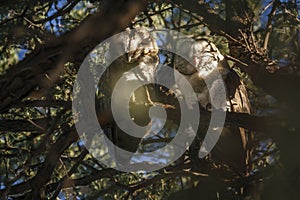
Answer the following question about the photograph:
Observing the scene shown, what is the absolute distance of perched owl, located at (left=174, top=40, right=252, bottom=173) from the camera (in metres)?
2.95

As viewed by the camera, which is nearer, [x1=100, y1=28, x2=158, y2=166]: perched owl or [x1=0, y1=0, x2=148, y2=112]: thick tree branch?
[x1=0, y1=0, x2=148, y2=112]: thick tree branch

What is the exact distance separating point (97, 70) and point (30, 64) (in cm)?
100

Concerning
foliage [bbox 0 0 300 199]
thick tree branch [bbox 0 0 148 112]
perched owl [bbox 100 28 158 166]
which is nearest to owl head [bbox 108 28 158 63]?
perched owl [bbox 100 28 158 166]

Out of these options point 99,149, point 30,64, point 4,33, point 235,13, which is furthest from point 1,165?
point 30,64

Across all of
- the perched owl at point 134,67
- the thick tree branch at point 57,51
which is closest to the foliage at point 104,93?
the thick tree branch at point 57,51

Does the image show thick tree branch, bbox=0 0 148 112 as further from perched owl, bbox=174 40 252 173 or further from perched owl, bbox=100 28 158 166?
perched owl, bbox=174 40 252 173

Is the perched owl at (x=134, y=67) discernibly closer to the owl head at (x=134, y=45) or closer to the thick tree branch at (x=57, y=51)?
the owl head at (x=134, y=45)

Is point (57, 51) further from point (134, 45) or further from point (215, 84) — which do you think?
point (215, 84)

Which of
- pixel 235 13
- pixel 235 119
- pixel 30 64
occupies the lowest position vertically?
pixel 235 119

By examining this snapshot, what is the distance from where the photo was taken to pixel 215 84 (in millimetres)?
2955

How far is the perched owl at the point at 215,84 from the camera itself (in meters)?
2.95

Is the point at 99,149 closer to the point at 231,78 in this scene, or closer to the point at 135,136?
the point at 135,136

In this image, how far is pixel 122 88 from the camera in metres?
2.70

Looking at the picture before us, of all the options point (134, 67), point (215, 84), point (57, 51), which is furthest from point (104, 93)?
point (57, 51)
